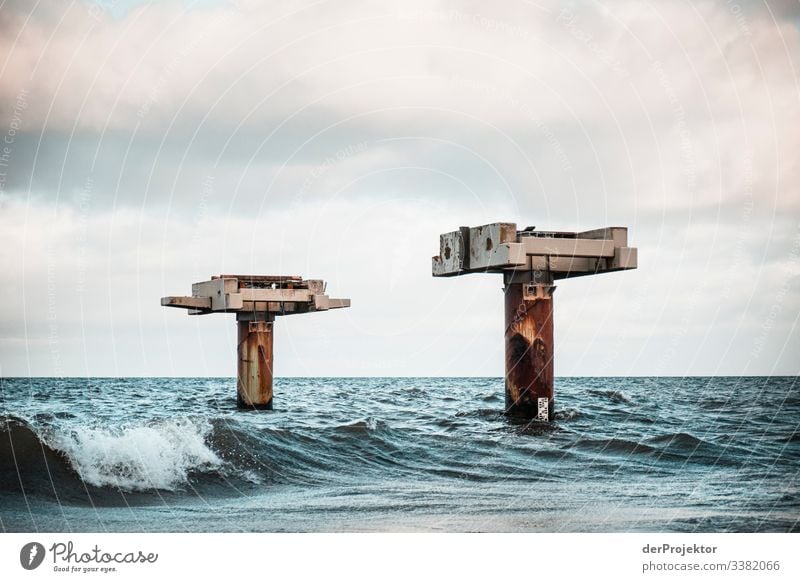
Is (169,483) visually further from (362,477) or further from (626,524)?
(626,524)

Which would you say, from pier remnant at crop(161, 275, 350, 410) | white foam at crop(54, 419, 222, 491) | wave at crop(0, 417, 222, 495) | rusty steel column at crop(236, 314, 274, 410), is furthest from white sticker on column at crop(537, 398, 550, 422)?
rusty steel column at crop(236, 314, 274, 410)

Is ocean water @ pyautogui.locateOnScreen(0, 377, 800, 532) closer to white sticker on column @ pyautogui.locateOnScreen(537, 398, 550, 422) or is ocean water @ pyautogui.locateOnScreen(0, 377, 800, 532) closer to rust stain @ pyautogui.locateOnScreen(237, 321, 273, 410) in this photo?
white sticker on column @ pyautogui.locateOnScreen(537, 398, 550, 422)

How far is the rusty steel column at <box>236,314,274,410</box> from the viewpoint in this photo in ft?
127

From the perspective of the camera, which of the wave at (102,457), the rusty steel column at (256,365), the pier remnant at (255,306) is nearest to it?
the wave at (102,457)

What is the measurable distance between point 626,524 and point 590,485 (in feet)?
12.4

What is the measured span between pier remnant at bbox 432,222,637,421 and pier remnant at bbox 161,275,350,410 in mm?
12616

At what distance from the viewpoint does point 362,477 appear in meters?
19.0

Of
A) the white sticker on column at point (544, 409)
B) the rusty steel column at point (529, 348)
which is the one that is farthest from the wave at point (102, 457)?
the white sticker on column at point (544, 409)

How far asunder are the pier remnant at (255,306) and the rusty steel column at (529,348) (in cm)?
1274

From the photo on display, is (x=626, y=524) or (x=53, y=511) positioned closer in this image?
(x=626, y=524)

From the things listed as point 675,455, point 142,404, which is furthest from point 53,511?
point 142,404

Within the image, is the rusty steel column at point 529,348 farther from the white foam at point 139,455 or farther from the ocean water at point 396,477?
the white foam at point 139,455

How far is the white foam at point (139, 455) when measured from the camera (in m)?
17.4
